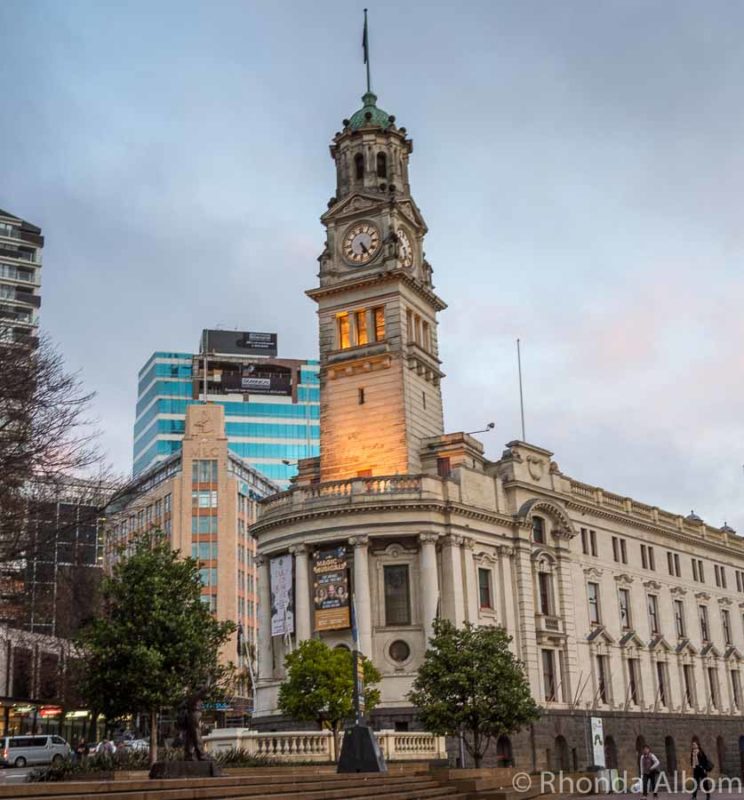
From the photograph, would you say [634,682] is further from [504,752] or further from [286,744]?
[286,744]

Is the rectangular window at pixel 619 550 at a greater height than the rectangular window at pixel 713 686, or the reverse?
the rectangular window at pixel 619 550

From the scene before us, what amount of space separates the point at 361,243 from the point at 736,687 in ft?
144

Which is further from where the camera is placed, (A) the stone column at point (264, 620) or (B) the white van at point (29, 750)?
(A) the stone column at point (264, 620)

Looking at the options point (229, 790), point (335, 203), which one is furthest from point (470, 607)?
point (229, 790)

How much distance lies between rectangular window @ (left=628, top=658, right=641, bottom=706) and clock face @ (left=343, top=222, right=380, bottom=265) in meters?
31.1

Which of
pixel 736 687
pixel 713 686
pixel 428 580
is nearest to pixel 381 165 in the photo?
pixel 428 580

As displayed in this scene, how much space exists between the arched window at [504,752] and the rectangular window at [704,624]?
29.1 metres

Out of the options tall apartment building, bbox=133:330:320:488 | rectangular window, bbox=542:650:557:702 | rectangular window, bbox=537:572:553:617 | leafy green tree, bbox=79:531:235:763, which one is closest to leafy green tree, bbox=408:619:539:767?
leafy green tree, bbox=79:531:235:763

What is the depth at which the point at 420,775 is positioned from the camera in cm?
3634

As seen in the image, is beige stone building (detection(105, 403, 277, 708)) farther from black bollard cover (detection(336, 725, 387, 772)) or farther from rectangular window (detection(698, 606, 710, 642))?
black bollard cover (detection(336, 725, 387, 772))

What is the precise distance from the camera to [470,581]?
62906 mm

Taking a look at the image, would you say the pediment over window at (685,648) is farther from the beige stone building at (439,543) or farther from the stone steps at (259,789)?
the stone steps at (259,789)

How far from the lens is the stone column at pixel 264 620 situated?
64688mm

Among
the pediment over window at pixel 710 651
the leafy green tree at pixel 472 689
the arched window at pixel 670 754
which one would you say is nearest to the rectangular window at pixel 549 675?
the arched window at pixel 670 754
